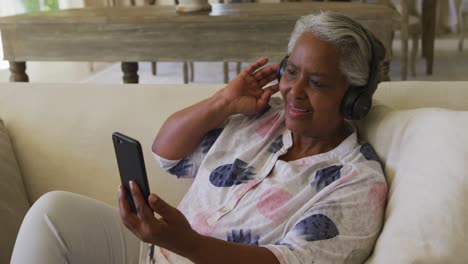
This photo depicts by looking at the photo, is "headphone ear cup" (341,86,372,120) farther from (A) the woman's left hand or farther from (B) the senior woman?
(A) the woman's left hand

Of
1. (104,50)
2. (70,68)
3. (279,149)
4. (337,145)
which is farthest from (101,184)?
(70,68)

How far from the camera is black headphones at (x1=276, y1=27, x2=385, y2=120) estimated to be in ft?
3.59

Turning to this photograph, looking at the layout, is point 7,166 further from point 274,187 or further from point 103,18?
point 103,18

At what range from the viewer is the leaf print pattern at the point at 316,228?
95 centimetres

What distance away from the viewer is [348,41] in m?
1.08

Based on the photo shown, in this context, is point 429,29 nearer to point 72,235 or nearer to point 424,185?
point 424,185

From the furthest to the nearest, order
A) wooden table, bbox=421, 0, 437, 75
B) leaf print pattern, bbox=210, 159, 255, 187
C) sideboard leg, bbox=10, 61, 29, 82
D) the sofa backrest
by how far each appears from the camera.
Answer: wooden table, bbox=421, 0, 437, 75, sideboard leg, bbox=10, 61, 29, 82, the sofa backrest, leaf print pattern, bbox=210, 159, 255, 187

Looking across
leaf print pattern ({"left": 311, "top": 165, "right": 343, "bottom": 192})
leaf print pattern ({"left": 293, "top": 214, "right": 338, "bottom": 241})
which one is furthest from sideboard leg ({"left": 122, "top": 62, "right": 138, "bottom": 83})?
leaf print pattern ({"left": 293, "top": 214, "right": 338, "bottom": 241})

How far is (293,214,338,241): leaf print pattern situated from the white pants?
0.42 m

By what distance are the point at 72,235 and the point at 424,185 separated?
685 millimetres

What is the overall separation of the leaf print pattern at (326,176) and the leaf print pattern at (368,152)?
0.21 feet

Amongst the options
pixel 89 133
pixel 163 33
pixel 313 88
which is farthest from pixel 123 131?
pixel 163 33

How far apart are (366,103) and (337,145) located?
0.13m

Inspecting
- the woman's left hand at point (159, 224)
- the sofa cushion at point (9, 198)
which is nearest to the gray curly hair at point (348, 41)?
the woman's left hand at point (159, 224)
